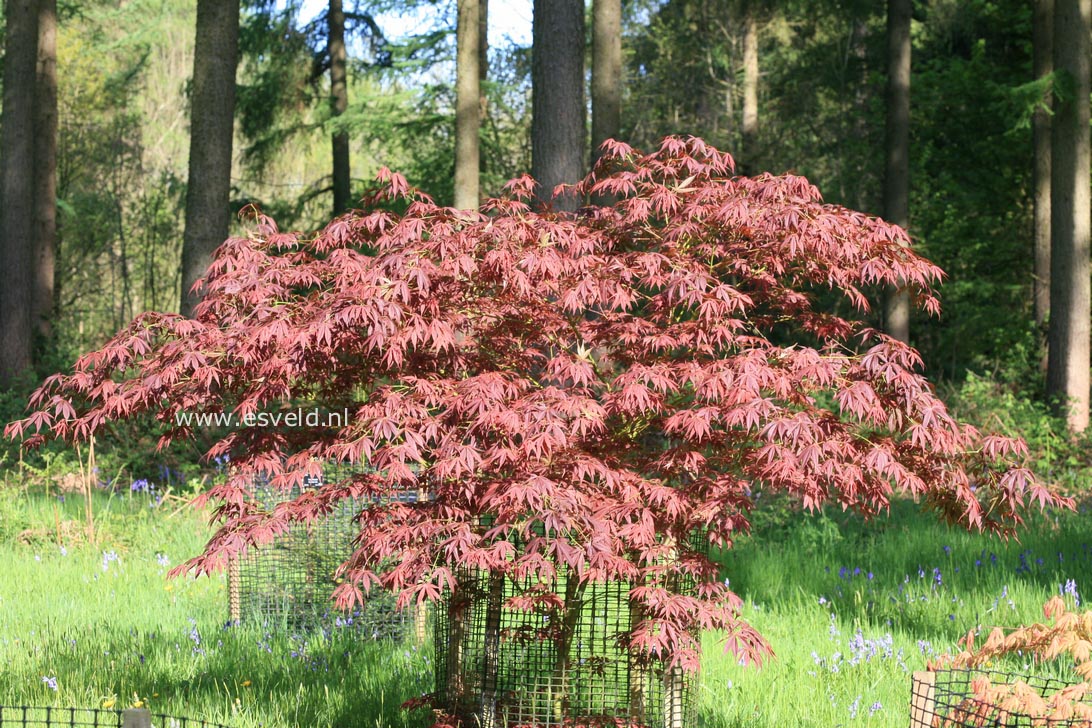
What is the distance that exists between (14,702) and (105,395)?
1.90 meters

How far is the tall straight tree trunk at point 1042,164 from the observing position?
14625mm

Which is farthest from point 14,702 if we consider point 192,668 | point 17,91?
point 17,91

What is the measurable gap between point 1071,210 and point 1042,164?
3026 millimetres

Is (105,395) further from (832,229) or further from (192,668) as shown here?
(832,229)

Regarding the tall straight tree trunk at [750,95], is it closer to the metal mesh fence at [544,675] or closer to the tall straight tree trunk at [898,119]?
the tall straight tree trunk at [898,119]

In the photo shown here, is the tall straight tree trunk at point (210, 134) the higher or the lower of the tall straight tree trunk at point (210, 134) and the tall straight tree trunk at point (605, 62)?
the lower

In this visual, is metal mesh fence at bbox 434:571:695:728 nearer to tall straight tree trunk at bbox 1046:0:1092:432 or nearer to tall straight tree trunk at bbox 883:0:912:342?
tall straight tree trunk at bbox 1046:0:1092:432

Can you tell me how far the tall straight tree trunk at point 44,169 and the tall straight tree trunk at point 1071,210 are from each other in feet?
44.3

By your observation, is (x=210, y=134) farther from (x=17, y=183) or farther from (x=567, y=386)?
(x=567, y=386)

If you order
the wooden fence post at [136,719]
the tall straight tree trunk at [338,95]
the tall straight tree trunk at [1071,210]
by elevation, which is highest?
the tall straight tree trunk at [338,95]

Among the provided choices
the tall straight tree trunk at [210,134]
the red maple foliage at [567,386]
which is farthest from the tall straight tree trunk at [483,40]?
the red maple foliage at [567,386]

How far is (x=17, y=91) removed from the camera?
44.1 ft

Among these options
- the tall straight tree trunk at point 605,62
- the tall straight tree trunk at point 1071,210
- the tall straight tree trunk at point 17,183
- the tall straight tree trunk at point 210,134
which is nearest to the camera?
the tall straight tree trunk at point 210,134

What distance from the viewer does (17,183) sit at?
539 inches
